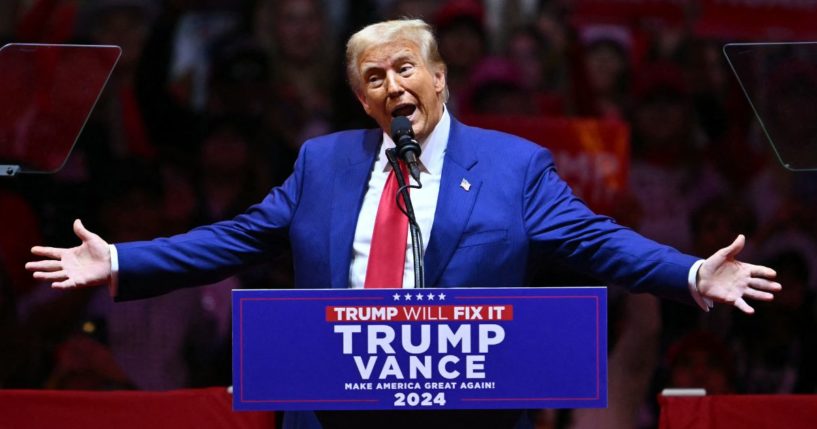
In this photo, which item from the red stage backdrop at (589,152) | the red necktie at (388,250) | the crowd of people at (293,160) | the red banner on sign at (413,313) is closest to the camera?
the red banner on sign at (413,313)

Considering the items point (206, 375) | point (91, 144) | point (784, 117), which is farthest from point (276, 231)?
point (91, 144)

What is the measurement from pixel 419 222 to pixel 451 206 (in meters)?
0.08

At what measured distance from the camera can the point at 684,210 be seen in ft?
19.8

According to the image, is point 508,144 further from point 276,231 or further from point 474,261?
point 276,231

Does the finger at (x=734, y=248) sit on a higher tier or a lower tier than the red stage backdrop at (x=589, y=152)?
lower

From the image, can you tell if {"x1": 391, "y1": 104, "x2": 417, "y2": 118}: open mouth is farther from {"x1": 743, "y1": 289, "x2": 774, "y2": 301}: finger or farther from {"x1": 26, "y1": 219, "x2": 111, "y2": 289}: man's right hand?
{"x1": 743, "y1": 289, "x2": 774, "y2": 301}: finger

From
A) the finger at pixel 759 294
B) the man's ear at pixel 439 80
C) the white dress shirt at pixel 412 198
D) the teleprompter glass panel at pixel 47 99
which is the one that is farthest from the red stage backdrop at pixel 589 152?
the finger at pixel 759 294

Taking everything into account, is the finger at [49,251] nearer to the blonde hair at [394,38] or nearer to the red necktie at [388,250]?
the red necktie at [388,250]

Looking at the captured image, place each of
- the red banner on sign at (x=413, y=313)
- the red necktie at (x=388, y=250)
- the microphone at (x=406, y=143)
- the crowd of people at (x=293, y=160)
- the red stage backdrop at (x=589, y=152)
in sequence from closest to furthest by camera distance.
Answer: the red banner on sign at (x=413, y=313) → the microphone at (x=406, y=143) → the red necktie at (x=388, y=250) → the crowd of people at (x=293, y=160) → the red stage backdrop at (x=589, y=152)

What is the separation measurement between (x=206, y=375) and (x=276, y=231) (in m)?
1.98

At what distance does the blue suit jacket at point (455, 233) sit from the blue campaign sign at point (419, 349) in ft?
1.04

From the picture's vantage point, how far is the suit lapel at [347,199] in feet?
10.5

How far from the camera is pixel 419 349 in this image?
288 cm

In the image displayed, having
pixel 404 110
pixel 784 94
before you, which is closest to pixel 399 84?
pixel 404 110
